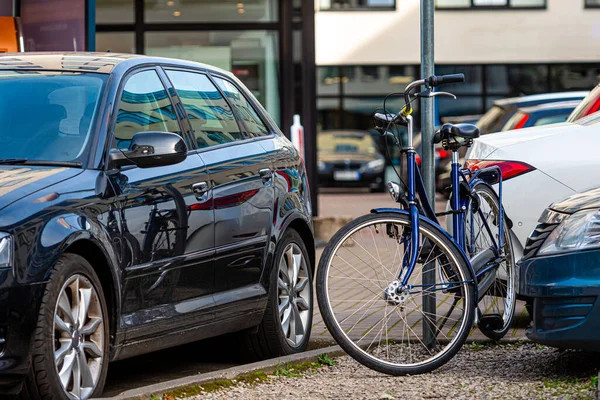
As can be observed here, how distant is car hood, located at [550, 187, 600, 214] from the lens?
5914 millimetres

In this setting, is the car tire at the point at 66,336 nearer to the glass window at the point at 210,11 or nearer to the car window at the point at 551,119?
the glass window at the point at 210,11

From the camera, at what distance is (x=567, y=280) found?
564cm

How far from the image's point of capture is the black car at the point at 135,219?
15.8 feet

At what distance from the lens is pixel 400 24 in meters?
37.3

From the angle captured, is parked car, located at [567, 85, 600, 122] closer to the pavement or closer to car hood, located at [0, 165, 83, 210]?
the pavement

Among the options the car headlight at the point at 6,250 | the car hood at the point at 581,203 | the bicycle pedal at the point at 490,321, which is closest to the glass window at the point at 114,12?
the bicycle pedal at the point at 490,321

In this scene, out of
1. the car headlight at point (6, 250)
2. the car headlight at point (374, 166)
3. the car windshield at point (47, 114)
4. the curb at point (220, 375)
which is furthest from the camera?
the car headlight at point (374, 166)

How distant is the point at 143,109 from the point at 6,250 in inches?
62.0

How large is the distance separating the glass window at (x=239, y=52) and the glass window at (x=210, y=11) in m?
0.17

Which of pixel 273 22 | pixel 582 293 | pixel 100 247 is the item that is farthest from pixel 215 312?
pixel 273 22

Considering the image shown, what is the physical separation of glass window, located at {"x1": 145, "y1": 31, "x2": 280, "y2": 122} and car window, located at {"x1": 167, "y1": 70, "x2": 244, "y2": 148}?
8.71 m

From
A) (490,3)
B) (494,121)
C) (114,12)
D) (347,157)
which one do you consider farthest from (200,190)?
(490,3)

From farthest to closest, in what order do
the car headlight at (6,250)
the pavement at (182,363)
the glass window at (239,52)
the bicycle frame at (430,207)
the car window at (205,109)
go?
the glass window at (239,52)
the car window at (205,109)
the pavement at (182,363)
the bicycle frame at (430,207)
the car headlight at (6,250)

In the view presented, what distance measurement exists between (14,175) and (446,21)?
3323 centimetres
